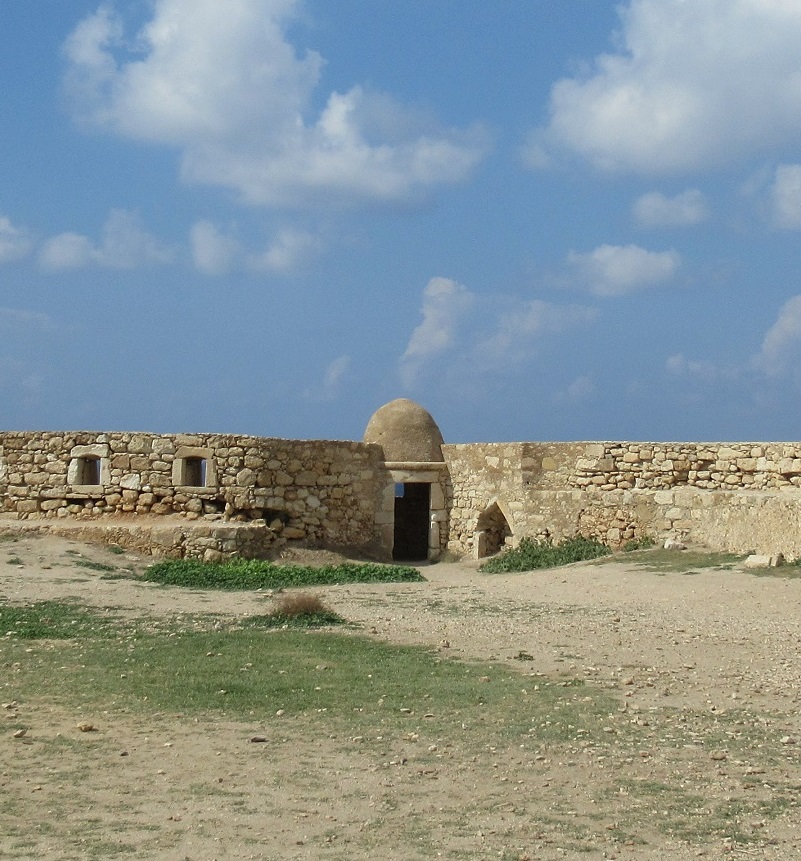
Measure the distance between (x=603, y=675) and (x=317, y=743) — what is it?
2.52 metres

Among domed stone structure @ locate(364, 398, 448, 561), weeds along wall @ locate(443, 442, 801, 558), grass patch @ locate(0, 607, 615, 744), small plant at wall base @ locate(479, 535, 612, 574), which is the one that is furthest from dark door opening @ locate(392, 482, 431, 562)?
grass patch @ locate(0, 607, 615, 744)

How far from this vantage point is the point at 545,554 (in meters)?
15.9

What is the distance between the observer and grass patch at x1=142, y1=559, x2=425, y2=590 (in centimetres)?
1393

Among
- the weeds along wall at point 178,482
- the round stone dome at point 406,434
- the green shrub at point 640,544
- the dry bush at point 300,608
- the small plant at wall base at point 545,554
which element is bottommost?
the dry bush at point 300,608

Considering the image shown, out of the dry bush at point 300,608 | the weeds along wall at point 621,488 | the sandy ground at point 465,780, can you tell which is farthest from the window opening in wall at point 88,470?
the sandy ground at point 465,780

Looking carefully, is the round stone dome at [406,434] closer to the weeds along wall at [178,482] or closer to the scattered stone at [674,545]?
the weeds along wall at [178,482]

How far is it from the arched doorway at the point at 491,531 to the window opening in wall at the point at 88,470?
21.6 feet

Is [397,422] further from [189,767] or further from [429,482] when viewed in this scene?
[189,767]

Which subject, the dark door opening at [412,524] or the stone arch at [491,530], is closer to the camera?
the stone arch at [491,530]

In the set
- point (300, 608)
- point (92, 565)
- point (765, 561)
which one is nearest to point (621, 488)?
point (765, 561)

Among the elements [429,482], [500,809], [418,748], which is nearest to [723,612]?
[418,748]

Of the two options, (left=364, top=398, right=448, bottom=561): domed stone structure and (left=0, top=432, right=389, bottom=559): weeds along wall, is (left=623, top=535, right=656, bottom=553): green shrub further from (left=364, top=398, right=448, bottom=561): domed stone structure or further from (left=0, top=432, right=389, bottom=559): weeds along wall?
(left=0, top=432, right=389, bottom=559): weeds along wall

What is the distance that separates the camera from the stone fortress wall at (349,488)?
16031mm

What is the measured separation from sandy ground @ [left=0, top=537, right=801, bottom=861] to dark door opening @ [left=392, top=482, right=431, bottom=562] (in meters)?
11.5
